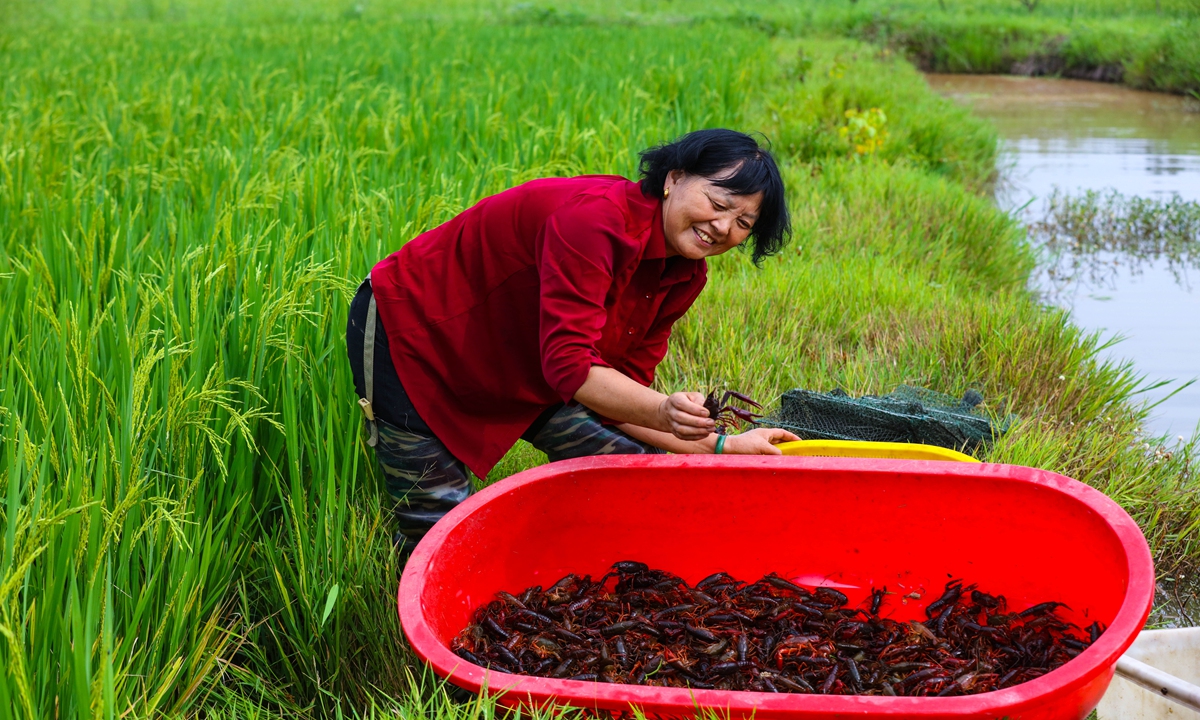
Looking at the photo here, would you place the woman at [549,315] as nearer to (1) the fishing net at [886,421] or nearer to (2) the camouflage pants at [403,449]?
(2) the camouflage pants at [403,449]

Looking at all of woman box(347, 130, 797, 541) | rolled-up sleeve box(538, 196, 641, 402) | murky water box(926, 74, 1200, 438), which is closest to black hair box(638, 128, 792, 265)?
woman box(347, 130, 797, 541)

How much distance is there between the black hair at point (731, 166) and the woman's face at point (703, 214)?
0.04 ft

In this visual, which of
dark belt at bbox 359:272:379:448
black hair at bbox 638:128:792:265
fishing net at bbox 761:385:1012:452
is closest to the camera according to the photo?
black hair at bbox 638:128:792:265

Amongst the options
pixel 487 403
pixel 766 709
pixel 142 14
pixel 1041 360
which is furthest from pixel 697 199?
pixel 142 14

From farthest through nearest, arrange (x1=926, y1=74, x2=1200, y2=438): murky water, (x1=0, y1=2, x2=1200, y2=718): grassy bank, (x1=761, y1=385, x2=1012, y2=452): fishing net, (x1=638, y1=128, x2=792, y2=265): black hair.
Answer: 1. (x1=926, y1=74, x2=1200, y2=438): murky water
2. (x1=761, y1=385, x2=1012, y2=452): fishing net
3. (x1=638, y1=128, x2=792, y2=265): black hair
4. (x1=0, y1=2, x2=1200, y2=718): grassy bank

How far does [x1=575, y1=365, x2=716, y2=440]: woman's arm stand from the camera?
→ 5.52 ft

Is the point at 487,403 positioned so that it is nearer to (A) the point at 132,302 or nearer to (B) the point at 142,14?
(A) the point at 132,302

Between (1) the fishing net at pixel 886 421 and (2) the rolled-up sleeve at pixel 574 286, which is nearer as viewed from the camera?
(2) the rolled-up sleeve at pixel 574 286

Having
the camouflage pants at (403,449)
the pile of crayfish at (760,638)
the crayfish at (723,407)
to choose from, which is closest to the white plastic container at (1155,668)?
the pile of crayfish at (760,638)

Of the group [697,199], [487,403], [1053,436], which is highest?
[697,199]

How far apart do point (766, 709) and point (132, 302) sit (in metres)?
1.67

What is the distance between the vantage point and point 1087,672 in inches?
51.6

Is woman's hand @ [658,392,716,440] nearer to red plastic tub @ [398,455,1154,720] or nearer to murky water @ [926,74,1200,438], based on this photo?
red plastic tub @ [398,455,1154,720]

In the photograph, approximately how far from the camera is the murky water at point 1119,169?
3889 mm
